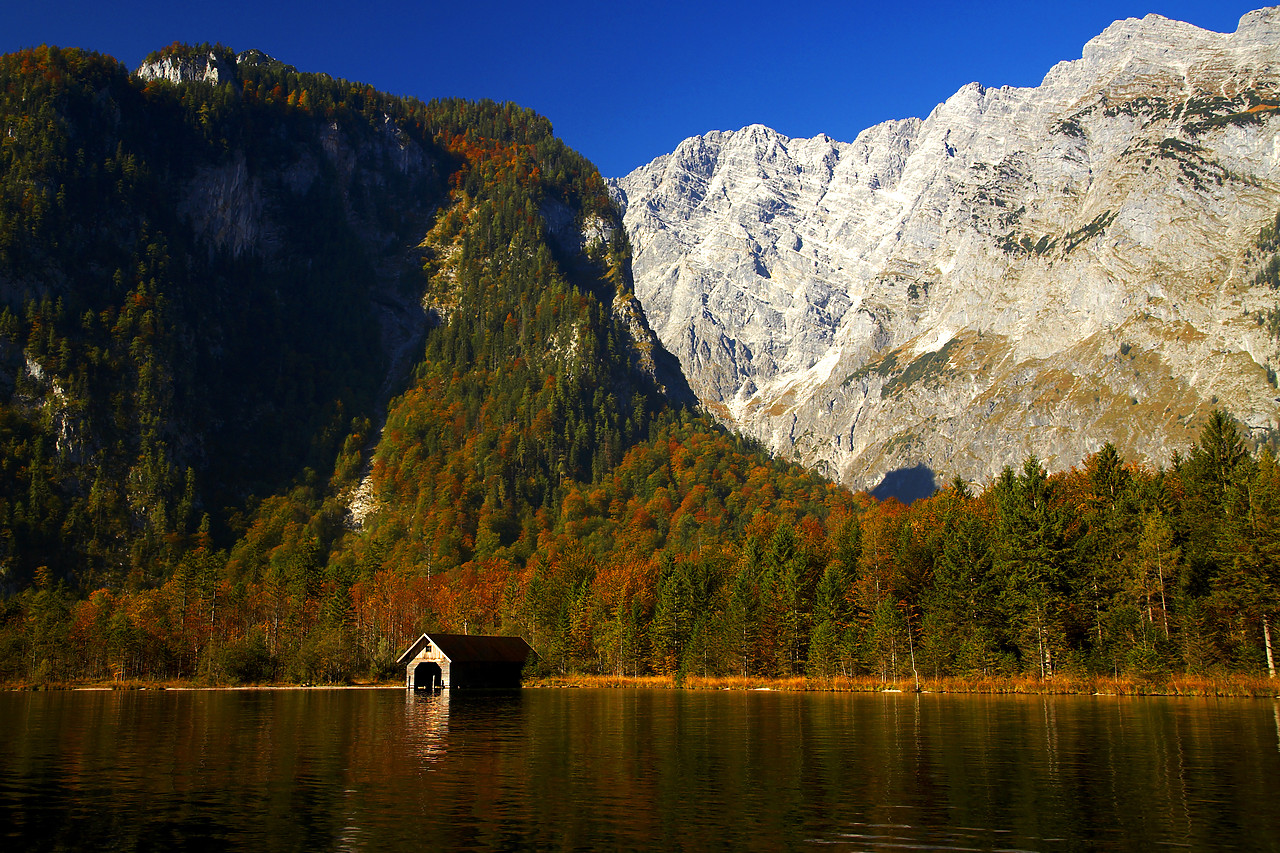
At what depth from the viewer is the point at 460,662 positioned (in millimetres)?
109375

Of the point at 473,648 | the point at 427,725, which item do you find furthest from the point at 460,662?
the point at 427,725

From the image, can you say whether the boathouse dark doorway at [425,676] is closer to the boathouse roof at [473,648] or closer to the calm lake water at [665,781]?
the boathouse roof at [473,648]

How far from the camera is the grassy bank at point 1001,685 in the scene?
70.5 metres

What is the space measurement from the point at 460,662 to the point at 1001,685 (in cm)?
5746

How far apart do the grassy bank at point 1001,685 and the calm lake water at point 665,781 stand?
6897mm

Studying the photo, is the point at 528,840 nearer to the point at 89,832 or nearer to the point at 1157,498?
the point at 89,832

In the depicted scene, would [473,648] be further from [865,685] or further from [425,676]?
[865,685]

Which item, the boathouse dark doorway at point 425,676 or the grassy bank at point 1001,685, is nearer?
the grassy bank at point 1001,685

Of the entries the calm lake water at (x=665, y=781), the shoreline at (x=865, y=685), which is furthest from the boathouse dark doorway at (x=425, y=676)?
the calm lake water at (x=665, y=781)

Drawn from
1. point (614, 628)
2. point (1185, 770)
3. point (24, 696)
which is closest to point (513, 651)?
point (614, 628)

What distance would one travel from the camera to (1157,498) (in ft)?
284

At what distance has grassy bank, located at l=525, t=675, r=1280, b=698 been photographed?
2776 inches

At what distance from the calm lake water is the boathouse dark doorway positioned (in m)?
45.5

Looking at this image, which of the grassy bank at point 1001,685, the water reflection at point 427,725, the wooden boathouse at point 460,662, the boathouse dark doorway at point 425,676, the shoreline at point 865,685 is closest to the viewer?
the water reflection at point 427,725
